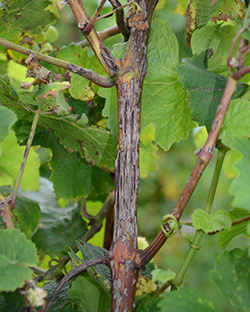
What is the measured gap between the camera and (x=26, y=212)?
0.60 m

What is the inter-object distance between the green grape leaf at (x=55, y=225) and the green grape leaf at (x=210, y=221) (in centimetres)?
36

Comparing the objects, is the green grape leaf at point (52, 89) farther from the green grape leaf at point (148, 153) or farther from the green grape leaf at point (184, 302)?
the green grape leaf at point (148, 153)

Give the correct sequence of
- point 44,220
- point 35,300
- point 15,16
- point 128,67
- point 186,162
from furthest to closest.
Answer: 1. point 186,162
2. point 44,220
3. point 15,16
4. point 128,67
5. point 35,300

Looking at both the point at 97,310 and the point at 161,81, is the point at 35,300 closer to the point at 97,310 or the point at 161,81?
the point at 97,310

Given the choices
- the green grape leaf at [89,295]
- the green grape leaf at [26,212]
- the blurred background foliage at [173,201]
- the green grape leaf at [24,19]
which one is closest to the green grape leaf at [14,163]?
the green grape leaf at [26,212]

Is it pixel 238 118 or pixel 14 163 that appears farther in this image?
pixel 14 163

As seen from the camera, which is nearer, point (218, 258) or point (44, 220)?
point (218, 258)

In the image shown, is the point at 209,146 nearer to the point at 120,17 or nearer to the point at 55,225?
the point at 120,17

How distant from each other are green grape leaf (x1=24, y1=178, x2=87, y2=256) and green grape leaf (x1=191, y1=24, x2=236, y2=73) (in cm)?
37

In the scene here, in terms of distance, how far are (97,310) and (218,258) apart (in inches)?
6.1

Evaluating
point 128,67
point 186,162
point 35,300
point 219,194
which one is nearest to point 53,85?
point 128,67

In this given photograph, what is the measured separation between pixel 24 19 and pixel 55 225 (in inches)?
13.9

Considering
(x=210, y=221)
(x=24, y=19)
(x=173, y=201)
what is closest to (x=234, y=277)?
(x=210, y=221)

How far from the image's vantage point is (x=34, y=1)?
0.52 meters
